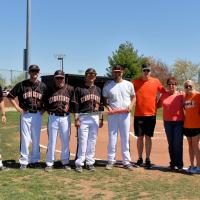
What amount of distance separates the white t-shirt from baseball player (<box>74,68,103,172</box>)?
0.21 meters

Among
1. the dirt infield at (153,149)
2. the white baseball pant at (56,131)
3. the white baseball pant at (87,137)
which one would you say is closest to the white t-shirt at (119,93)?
the white baseball pant at (87,137)

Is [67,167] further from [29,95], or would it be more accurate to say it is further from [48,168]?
[29,95]

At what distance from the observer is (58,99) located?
806 cm

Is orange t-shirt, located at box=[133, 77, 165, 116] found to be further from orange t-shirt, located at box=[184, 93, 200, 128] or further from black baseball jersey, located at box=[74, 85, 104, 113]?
black baseball jersey, located at box=[74, 85, 104, 113]

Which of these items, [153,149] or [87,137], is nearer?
[87,137]

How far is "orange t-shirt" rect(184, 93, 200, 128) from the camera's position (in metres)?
8.03

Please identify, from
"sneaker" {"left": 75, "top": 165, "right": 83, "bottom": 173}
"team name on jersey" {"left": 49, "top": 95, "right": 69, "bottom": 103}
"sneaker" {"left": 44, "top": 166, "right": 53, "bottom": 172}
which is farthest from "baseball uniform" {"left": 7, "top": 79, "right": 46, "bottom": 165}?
"sneaker" {"left": 75, "top": 165, "right": 83, "bottom": 173}

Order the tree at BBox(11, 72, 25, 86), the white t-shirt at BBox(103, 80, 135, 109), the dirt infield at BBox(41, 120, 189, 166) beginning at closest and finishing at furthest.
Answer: the white t-shirt at BBox(103, 80, 135, 109) < the dirt infield at BBox(41, 120, 189, 166) < the tree at BBox(11, 72, 25, 86)

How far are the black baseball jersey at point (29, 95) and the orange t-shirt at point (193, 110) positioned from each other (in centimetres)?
280

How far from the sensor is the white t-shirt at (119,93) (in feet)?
27.1

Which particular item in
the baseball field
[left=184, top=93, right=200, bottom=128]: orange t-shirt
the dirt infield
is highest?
[left=184, top=93, right=200, bottom=128]: orange t-shirt

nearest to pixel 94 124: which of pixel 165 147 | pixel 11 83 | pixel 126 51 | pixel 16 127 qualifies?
pixel 165 147

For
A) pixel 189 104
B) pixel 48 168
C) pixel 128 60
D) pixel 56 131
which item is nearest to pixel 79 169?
pixel 48 168

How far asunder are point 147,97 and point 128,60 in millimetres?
38799
